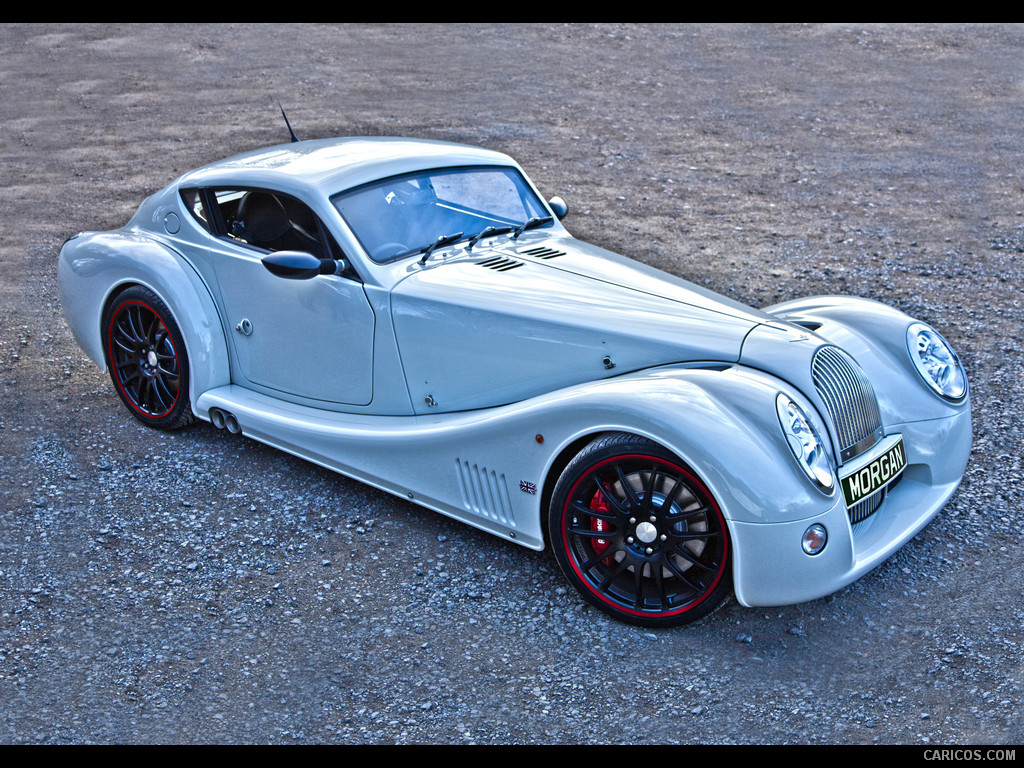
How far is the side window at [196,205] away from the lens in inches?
215

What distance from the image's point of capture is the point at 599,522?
3986 mm

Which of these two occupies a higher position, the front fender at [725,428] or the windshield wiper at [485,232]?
the windshield wiper at [485,232]

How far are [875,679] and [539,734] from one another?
52.2 inches

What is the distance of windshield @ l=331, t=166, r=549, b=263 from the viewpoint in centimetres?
483

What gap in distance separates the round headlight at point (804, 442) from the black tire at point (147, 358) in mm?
3371

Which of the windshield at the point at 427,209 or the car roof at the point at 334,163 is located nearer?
the windshield at the point at 427,209

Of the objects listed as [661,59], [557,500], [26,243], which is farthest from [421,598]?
[661,59]

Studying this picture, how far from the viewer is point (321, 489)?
511cm

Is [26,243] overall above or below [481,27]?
below

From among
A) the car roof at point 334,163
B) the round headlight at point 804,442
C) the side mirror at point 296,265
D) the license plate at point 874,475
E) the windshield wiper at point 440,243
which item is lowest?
the license plate at point 874,475

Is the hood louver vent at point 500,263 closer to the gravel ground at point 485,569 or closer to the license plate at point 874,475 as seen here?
the gravel ground at point 485,569

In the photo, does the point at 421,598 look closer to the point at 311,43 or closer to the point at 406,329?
the point at 406,329

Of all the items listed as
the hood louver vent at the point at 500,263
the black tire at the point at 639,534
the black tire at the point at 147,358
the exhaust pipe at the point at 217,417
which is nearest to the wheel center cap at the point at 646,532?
the black tire at the point at 639,534

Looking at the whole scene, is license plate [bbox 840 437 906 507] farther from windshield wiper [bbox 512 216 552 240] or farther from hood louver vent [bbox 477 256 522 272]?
windshield wiper [bbox 512 216 552 240]
